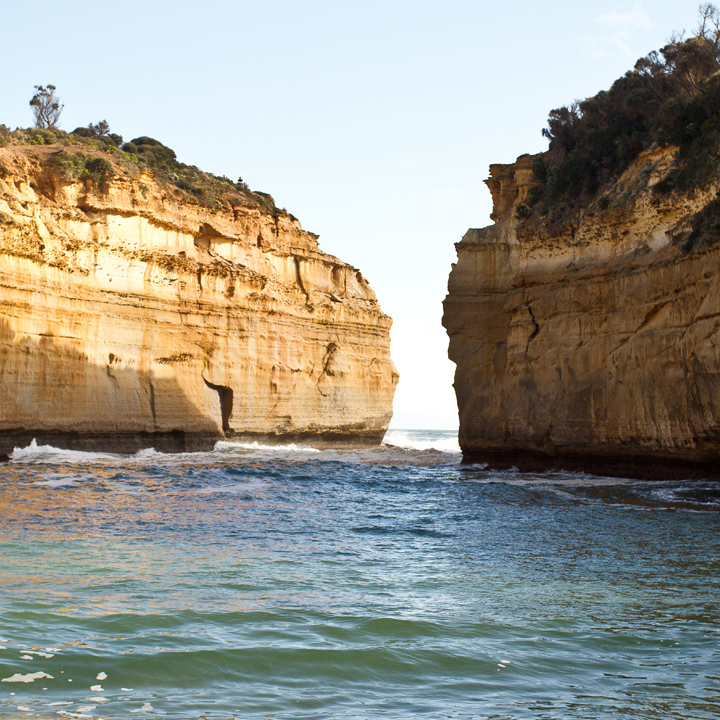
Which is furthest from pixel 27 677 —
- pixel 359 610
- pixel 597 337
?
pixel 597 337

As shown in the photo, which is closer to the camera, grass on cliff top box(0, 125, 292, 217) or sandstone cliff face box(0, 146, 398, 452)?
sandstone cliff face box(0, 146, 398, 452)

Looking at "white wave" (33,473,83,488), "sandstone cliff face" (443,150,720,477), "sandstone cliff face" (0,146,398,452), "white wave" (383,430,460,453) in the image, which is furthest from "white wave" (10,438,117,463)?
"white wave" (383,430,460,453)

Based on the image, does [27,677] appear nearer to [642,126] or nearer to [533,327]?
[533,327]

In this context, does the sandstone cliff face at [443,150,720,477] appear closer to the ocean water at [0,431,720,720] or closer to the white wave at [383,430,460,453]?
the ocean water at [0,431,720,720]

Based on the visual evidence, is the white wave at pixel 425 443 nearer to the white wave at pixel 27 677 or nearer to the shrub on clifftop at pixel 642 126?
the shrub on clifftop at pixel 642 126

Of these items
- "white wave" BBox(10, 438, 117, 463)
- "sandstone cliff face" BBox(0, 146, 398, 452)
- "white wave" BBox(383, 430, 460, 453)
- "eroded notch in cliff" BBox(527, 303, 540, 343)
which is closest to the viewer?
"eroded notch in cliff" BBox(527, 303, 540, 343)

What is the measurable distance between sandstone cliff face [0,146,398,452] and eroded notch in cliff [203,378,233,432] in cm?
5

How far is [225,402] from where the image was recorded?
3569 centimetres

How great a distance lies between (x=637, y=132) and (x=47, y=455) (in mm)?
20816

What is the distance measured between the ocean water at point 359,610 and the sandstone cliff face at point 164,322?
12915mm

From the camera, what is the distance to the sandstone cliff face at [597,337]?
17578 mm

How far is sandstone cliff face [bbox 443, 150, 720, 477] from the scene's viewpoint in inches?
692

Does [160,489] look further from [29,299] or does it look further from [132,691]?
[132,691]

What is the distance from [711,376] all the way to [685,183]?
5.47 meters
